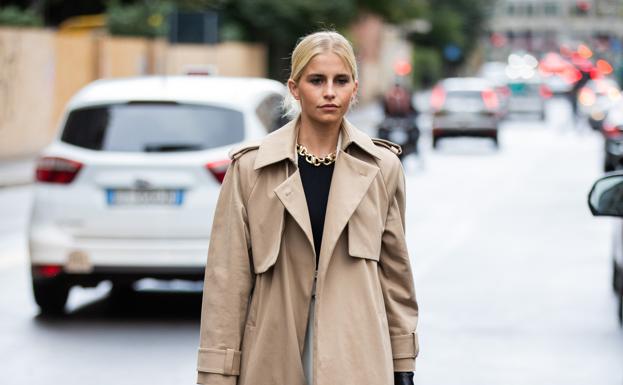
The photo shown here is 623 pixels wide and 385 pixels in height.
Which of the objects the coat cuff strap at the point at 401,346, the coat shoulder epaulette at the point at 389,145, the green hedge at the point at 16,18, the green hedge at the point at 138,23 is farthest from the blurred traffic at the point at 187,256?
the green hedge at the point at 138,23

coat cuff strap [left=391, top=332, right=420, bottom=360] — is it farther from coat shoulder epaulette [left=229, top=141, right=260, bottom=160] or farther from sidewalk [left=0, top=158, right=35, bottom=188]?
sidewalk [left=0, top=158, right=35, bottom=188]

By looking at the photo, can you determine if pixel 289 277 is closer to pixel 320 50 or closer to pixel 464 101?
pixel 320 50

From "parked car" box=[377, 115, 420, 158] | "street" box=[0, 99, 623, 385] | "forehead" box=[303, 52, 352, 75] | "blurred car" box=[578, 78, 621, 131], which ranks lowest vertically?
"street" box=[0, 99, 623, 385]

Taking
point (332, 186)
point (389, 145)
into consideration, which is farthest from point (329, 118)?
point (389, 145)

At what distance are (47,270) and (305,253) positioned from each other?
598 cm

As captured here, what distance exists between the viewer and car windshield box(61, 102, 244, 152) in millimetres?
9859

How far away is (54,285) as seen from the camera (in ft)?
32.4

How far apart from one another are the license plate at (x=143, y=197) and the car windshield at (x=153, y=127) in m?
0.32

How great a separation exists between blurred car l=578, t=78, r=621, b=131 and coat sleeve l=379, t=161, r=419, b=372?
3624 centimetres

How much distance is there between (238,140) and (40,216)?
141 cm

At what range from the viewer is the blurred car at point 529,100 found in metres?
54.6

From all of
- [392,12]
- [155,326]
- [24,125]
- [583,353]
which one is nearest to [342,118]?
[583,353]

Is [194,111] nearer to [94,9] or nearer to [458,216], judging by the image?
[458,216]

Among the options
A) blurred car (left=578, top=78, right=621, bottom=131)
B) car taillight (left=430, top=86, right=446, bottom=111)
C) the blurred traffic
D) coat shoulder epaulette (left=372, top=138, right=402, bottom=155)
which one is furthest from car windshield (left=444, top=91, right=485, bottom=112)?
coat shoulder epaulette (left=372, top=138, right=402, bottom=155)
